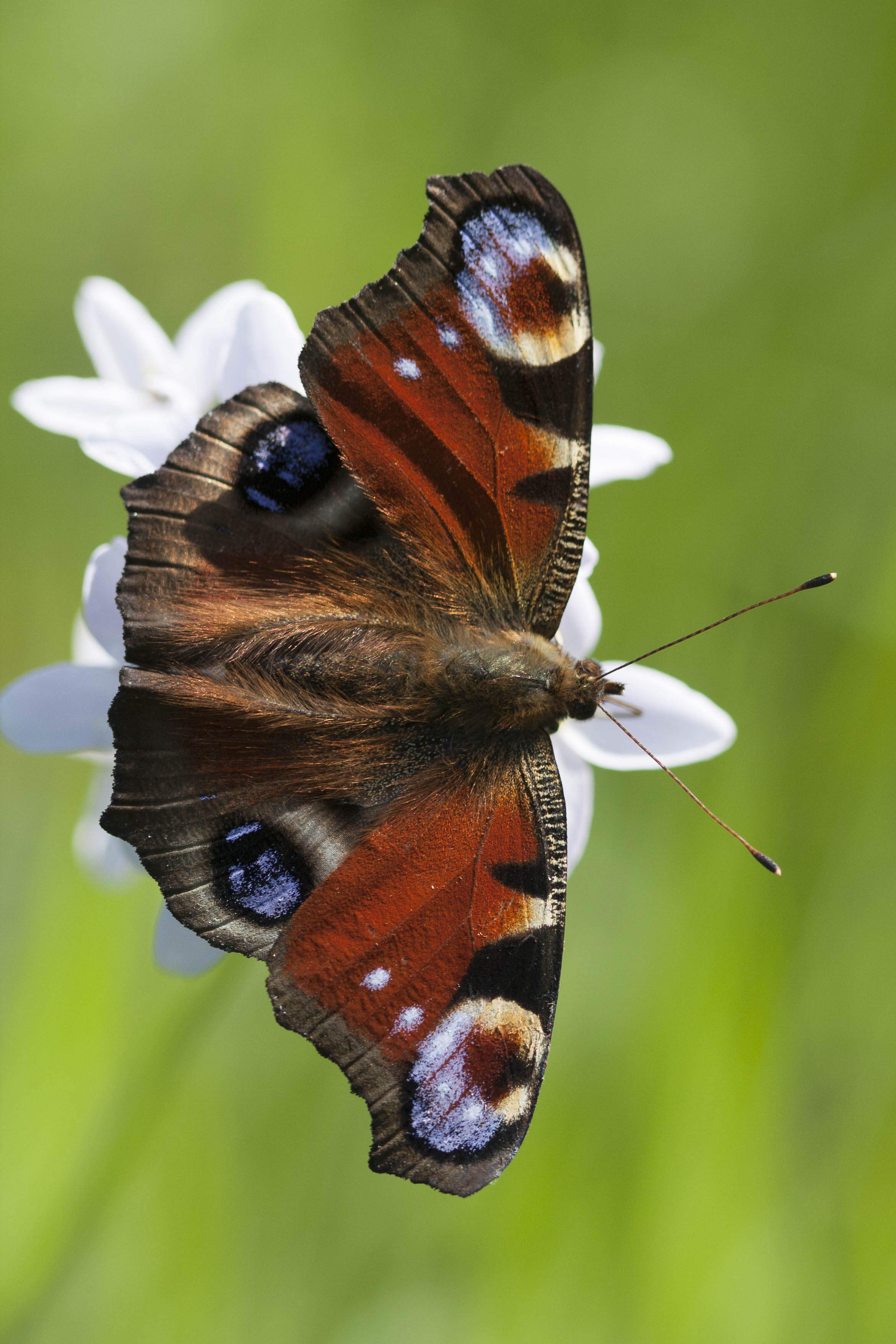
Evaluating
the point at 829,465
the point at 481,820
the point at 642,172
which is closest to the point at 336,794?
the point at 481,820

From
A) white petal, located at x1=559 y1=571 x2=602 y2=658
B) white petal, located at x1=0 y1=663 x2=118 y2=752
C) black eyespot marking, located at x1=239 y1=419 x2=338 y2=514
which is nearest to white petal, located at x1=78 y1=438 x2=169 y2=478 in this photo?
black eyespot marking, located at x1=239 y1=419 x2=338 y2=514

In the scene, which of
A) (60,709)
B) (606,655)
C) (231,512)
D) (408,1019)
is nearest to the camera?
(408,1019)

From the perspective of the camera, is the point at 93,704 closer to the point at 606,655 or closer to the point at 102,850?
the point at 102,850

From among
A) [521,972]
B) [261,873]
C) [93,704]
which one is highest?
[93,704]

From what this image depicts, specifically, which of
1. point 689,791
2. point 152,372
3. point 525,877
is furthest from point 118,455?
point 689,791

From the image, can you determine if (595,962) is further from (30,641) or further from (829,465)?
(30,641)

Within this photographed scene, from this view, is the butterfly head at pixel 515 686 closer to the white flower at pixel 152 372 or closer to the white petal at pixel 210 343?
the white flower at pixel 152 372
